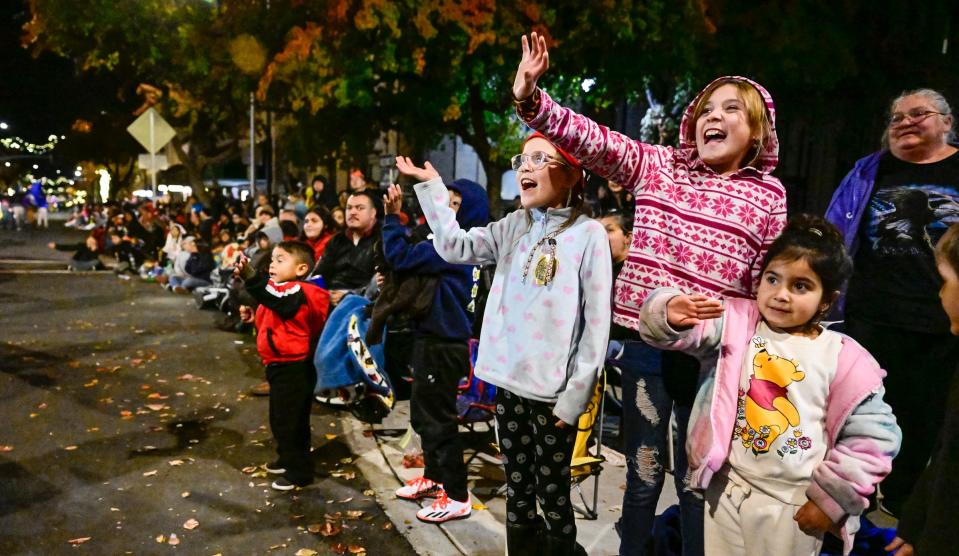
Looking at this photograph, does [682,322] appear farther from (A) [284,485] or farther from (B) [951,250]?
(A) [284,485]

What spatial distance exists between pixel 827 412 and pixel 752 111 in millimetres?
1028

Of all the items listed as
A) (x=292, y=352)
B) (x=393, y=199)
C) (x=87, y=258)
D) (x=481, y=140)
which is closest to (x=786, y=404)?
(x=393, y=199)

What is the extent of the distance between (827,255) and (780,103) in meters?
12.8

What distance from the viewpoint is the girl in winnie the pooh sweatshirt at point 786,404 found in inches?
82.3

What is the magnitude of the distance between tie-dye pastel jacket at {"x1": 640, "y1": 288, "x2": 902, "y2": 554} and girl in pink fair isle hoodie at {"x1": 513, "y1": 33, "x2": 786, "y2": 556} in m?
0.19

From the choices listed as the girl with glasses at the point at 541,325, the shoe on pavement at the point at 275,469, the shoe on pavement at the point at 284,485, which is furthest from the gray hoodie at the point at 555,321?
the shoe on pavement at the point at 275,469

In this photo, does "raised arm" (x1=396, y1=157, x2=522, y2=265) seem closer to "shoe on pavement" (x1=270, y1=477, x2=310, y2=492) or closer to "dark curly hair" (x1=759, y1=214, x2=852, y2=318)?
"dark curly hair" (x1=759, y1=214, x2=852, y2=318)

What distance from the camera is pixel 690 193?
2465mm

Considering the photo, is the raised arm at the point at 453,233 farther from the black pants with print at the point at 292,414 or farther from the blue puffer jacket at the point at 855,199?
the black pants with print at the point at 292,414

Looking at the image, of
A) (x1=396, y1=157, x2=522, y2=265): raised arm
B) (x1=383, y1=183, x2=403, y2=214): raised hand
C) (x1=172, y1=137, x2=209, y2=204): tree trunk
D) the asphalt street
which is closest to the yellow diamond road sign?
the asphalt street

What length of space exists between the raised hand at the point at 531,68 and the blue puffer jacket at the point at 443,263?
66.5 inches

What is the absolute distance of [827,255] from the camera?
216 cm

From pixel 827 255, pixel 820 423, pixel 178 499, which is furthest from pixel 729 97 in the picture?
pixel 178 499

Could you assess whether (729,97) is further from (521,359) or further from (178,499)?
(178,499)
